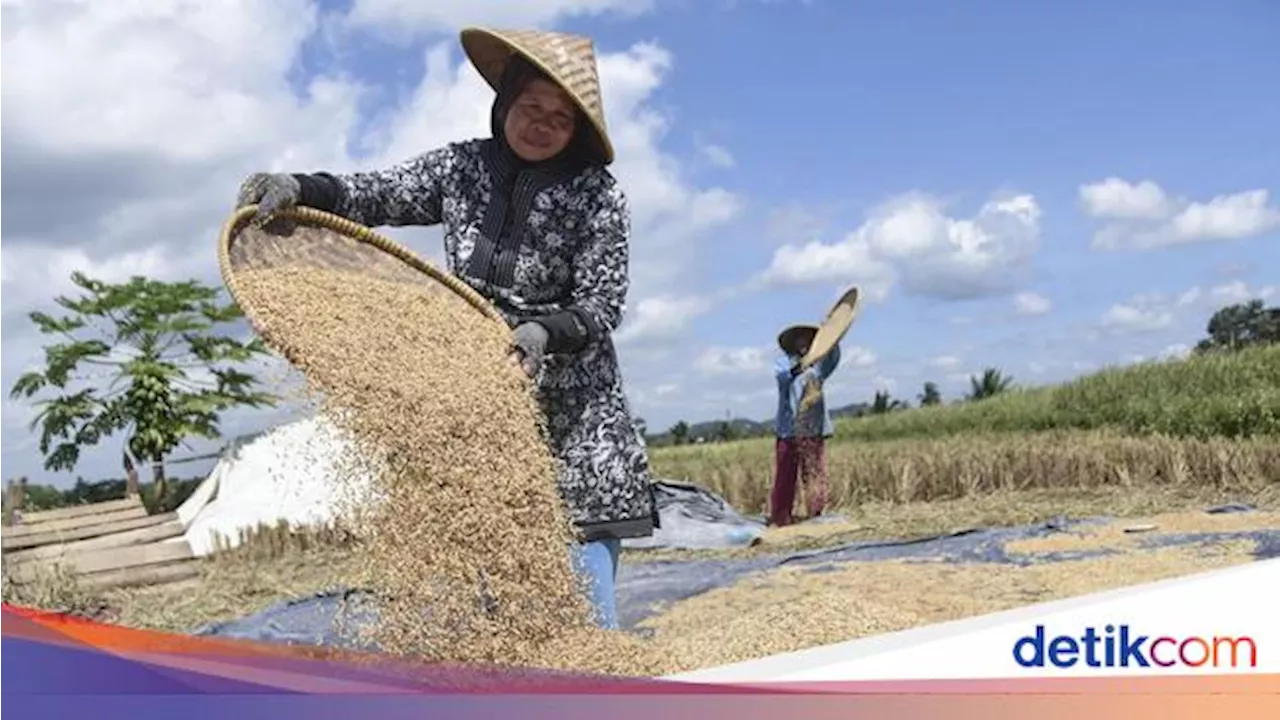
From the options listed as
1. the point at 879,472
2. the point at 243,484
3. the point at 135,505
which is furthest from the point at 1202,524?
the point at 243,484

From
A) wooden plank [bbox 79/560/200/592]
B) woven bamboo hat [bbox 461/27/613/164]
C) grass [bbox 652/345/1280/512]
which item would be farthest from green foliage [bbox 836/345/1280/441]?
woven bamboo hat [bbox 461/27/613/164]

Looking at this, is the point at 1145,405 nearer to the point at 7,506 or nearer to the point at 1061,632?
the point at 7,506

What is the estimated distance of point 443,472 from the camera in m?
2.64

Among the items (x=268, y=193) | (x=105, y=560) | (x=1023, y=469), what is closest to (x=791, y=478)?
(x=1023, y=469)

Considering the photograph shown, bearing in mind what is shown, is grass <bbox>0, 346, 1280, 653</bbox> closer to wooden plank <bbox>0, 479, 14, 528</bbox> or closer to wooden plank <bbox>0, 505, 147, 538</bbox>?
wooden plank <bbox>0, 505, 147, 538</bbox>

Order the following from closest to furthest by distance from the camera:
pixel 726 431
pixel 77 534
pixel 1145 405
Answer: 1. pixel 77 534
2. pixel 1145 405
3. pixel 726 431

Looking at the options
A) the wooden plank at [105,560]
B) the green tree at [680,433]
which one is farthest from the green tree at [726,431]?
the wooden plank at [105,560]

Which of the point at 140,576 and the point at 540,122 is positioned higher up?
the point at 540,122

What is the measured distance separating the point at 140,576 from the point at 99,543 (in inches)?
15.9

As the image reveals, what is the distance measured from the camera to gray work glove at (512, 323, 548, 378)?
2.65 m

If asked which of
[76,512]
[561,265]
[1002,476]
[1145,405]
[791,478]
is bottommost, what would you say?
[1002,476]

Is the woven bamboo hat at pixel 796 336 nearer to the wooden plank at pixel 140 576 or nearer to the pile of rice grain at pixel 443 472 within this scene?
the wooden plank at pixel 140 576

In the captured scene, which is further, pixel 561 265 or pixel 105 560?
pixel 105 560

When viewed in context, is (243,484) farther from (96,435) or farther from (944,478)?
(944,478)
